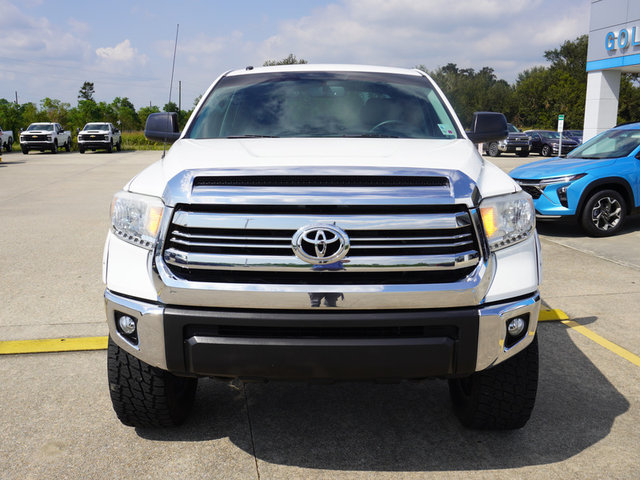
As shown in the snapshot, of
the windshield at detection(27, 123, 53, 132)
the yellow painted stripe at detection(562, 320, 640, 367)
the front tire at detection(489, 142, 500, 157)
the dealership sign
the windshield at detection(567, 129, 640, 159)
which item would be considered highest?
the dealership sign

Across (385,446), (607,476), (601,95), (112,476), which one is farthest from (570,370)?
(601,95)

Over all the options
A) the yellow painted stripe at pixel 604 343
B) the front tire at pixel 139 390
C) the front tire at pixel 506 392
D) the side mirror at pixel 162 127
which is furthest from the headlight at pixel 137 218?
the yellow painted stripe at pixel 604 343

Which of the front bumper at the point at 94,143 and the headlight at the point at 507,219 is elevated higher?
the front bumper at the point at 94,143

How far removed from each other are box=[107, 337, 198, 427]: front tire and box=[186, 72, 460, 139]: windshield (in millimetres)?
1451

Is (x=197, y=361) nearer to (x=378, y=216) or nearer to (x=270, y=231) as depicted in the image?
(x=270, y=231)

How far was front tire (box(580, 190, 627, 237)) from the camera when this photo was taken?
853 cm

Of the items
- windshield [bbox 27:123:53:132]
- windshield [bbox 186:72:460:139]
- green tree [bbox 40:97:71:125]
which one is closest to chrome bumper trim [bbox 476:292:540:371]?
windshield [bbox 186:72:460:139]

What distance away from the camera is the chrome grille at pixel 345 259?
241cm

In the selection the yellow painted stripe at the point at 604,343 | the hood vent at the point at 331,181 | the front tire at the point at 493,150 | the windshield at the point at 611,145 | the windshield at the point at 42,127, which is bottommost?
the yellow painted stripe at the point at 604,343

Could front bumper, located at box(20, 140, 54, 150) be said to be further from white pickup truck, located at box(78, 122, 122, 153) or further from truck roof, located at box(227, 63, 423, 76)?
truck roof, located at box(227, 63, 423, 76)

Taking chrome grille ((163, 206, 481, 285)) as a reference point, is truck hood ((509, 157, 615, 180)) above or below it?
above

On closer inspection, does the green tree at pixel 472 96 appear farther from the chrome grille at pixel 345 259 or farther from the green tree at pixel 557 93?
the chrome grille at pixel 345 259

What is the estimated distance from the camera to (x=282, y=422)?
3.18 meters

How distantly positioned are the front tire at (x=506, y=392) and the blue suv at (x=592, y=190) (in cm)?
618
